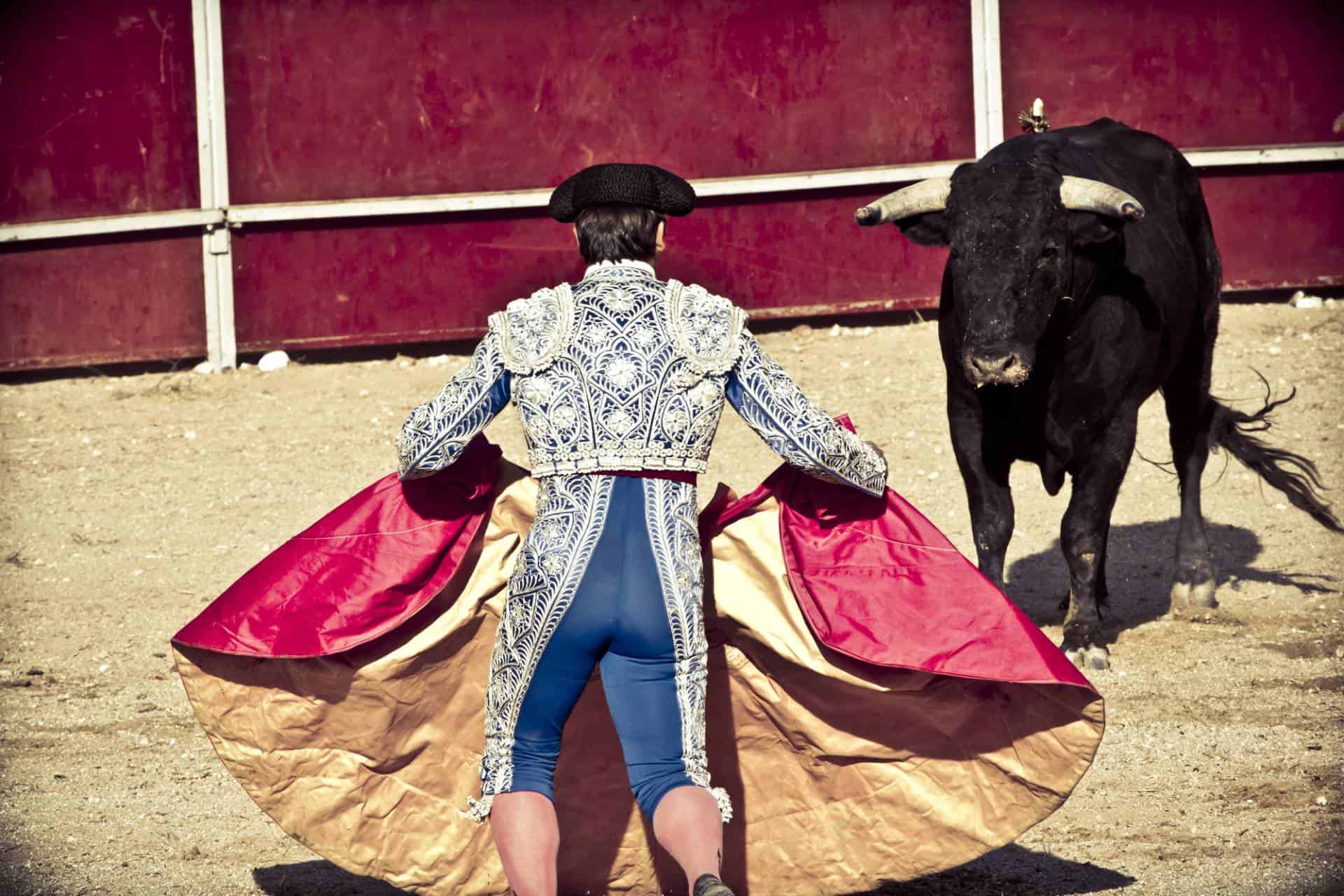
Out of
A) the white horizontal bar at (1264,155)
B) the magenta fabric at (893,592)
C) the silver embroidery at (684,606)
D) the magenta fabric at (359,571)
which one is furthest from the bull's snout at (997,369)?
the white horizontal bar at (1264,155)

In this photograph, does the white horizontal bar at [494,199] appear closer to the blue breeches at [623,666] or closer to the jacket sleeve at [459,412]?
the jacket sleeve at [459,412]

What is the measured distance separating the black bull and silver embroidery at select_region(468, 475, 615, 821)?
2050mm

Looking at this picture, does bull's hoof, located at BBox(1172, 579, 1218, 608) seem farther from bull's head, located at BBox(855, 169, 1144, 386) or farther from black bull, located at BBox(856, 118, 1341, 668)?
bull's head, located at BBox(855, 169, 1144, 386)

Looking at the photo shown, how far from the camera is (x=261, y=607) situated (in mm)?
3658

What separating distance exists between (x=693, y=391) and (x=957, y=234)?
2282 mm

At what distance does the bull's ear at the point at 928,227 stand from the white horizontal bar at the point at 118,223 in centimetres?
594

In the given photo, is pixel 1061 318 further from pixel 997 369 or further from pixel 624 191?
pixel 624 191

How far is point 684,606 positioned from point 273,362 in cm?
784

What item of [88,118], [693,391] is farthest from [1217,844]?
[88,118]

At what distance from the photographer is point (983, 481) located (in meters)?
5.62

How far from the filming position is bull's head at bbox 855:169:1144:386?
5105mm

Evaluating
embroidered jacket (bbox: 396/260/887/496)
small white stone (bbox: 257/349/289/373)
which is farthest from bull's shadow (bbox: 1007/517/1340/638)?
small white stone (bbox: 257/349/289/373)

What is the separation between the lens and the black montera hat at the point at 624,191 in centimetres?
328

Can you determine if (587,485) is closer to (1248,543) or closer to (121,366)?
(1248,543)
